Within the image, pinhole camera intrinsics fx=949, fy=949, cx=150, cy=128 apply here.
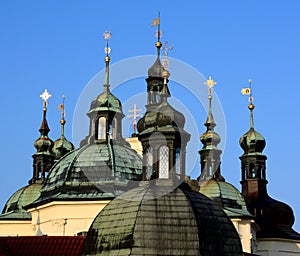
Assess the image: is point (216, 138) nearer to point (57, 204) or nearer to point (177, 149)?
point (57, 204)

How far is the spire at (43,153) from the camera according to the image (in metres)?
56.4

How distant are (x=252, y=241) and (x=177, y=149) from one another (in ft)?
61.6

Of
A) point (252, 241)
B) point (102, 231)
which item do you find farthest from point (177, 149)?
point (252, 241)

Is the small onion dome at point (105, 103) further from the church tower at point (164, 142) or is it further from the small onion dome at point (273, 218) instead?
the church tower at point (164, 142)

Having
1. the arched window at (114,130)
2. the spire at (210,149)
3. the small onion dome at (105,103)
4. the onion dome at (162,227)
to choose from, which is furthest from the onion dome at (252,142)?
the onion dome at (162,227)

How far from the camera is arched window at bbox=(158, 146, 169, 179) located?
33.2m

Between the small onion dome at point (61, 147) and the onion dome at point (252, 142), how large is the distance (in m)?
11.4

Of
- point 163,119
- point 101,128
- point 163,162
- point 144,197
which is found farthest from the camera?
point 101,128

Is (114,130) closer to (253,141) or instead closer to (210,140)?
(210,140)

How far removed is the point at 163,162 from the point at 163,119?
1642 millimetres

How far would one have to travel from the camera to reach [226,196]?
50781mm

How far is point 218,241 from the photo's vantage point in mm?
30344

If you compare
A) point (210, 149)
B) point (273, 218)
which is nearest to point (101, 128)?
point (210, 149)

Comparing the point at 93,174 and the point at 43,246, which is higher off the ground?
the point at 93,174
